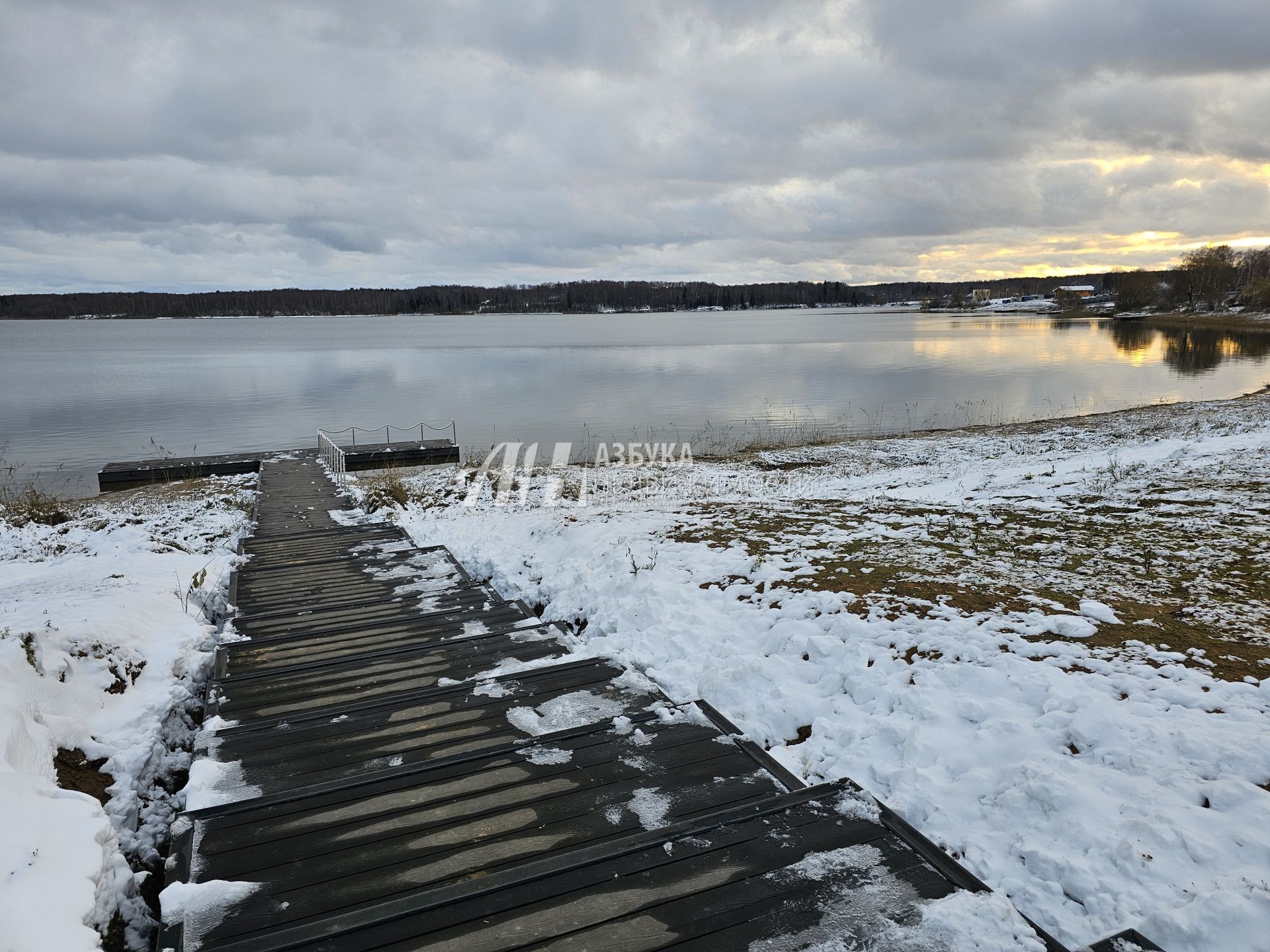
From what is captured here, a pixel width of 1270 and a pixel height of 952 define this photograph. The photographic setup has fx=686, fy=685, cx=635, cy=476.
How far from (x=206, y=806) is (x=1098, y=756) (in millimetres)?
4594

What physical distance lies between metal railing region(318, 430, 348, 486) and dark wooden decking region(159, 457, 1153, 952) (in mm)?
11605

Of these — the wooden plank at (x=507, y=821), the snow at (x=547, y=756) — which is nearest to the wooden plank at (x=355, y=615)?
the wooden plank at (x=507, y=821)

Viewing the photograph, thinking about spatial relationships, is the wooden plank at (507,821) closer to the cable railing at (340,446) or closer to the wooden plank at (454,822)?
the wooden plank at (454,822)

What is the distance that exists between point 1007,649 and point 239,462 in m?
21.1

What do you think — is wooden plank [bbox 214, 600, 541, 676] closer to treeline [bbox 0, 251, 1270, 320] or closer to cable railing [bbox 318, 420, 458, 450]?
cable railing [bbox 318, 420, 458, 450]

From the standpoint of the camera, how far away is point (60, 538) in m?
10.1

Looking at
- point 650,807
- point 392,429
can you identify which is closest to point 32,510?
point 650,807

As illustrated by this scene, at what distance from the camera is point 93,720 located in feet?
13.8

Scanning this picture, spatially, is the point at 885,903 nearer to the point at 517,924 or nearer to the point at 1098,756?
the point at 517,924

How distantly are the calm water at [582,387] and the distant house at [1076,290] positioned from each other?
86.4 metres

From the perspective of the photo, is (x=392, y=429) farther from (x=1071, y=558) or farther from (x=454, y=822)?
(x=454, y=822)

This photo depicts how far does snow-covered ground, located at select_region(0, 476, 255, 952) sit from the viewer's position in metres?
2.60

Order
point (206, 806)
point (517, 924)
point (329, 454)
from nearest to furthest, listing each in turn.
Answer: point (517, 924)
point (206, 806)
point (329, 454)

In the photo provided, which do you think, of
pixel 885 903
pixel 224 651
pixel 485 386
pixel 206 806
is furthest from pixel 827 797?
pixel 485 386
